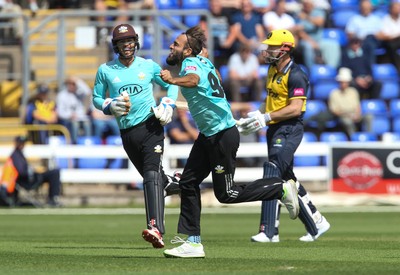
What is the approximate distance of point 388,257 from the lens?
1056 centimetres

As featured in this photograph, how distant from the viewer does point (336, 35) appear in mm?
26250

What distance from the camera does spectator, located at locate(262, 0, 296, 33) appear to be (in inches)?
1001

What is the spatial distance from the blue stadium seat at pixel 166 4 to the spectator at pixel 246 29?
6.98 ft

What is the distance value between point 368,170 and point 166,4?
7.47 metres

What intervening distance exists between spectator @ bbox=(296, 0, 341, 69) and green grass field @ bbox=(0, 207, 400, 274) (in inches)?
265

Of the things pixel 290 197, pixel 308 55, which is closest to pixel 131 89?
pixel 290 197

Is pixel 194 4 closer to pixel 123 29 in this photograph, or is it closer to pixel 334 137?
pixel 334 137

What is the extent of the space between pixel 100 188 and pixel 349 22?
7346 millimetres

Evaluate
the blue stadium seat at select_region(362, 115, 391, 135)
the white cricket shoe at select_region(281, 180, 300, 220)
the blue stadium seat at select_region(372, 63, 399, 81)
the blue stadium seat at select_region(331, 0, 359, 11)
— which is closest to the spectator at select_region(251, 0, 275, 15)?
the blue stadium seat at select_region(331, 0, 359, 11)

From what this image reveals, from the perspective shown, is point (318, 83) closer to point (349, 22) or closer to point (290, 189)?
point (349, 22)

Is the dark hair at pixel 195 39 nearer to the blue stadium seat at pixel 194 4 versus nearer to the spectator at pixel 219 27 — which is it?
the spectator at pixel 219 27

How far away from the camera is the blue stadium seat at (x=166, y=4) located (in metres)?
26.8

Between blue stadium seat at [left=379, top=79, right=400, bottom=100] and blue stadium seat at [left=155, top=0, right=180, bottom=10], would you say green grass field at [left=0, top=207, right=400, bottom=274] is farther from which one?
blue stadium seat at [left=155, top=0, right=180, bottom=10]

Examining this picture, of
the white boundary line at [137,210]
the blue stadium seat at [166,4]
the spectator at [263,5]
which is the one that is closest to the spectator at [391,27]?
the spectator at [263,5]
